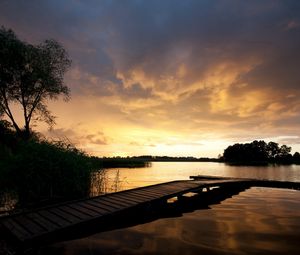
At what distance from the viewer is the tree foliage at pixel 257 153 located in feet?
446

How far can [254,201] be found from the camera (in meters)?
16.7

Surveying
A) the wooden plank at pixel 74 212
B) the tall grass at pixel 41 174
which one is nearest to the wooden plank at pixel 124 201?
the wooden plank at pixel 74 212

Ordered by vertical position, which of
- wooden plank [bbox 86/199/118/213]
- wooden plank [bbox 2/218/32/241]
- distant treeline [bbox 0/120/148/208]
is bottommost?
wooden plank [bbox 2/218/32/241]

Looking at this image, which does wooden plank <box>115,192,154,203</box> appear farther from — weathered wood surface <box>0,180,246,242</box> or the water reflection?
the water reflection

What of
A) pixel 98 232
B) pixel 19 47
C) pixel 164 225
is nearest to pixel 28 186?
pixel 98 232

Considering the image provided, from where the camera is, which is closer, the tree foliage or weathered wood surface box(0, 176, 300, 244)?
weathered wood surface box(0, 176, 300, 244)

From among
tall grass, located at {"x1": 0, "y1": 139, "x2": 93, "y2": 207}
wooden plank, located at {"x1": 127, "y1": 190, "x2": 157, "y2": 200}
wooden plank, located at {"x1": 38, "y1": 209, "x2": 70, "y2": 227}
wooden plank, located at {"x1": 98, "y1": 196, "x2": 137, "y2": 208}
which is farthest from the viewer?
tall grass, located at {"x1": 0, "y1": 139, "x2": 93, "y2": 207}

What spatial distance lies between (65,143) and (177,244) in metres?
10.6

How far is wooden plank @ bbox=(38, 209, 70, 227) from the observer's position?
7618mm

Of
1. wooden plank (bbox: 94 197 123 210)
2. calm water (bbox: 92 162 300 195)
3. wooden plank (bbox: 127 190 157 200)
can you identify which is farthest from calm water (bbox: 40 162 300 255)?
calm water (bbox: 92 162 300 195)

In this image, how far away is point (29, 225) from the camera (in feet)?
24.2

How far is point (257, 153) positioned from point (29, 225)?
145 metres

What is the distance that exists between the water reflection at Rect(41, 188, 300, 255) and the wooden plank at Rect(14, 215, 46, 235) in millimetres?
585

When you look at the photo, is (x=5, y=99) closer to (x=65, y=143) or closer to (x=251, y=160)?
(x=65, y=143)
